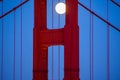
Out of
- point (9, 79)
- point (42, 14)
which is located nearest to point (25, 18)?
point (9, 79)

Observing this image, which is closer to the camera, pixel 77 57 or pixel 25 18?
pixel 77 57

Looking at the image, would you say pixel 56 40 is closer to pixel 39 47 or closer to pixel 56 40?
pixel 56 40

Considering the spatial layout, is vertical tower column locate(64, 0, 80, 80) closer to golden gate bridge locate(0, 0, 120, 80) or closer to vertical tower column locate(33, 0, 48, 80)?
golden gate bridge locate(0, 0, 120, 80)

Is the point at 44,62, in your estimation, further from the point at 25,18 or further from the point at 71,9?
the point at 25,18

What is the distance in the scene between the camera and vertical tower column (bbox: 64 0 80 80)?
127 centimetres

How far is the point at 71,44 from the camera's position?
1.27m

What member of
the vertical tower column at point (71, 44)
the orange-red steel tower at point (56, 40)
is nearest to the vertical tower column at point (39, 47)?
the orange-red steel tower at point (56, 40)

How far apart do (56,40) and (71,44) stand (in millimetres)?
86

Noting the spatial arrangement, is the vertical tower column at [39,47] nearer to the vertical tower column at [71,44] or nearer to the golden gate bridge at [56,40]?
the golden gate bridge at [56,40]

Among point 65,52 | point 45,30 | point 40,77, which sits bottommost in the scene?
point 40,77

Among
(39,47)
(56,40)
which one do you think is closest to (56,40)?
(56,40)

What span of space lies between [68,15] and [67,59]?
0.20 metres

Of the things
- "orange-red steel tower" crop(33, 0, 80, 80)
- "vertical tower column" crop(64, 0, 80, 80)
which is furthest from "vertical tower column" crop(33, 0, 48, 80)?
"vertical tower column" crop(64, 0, 80, 80)

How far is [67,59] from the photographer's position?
128 cm
